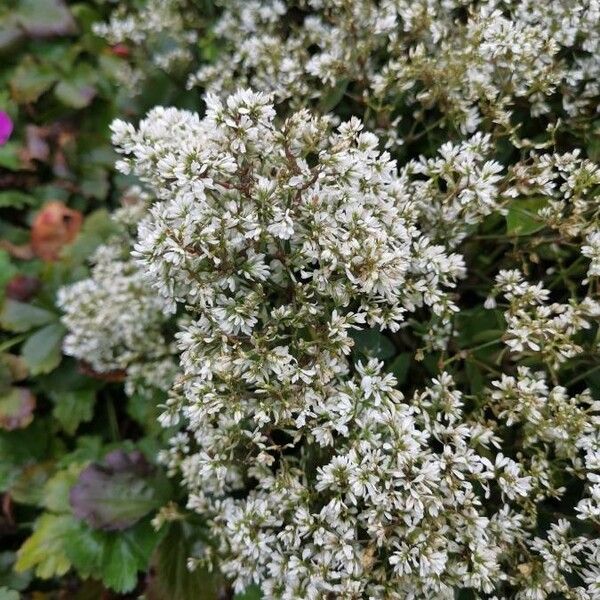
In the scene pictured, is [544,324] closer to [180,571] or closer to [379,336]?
[379,336]

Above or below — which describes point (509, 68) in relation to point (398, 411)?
above

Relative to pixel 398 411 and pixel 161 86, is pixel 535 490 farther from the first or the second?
pixel 161 86

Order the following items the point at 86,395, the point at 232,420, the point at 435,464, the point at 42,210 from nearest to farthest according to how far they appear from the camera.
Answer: the point at 435,464 → the point at 232,420 → the point at 86,395 → the point at 42,210

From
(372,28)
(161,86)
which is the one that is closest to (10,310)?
(161,86)

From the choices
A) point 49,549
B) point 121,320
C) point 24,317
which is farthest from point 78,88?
point 49,549

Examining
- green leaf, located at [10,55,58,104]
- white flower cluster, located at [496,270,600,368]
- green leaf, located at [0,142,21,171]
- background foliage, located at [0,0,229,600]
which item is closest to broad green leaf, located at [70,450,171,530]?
background foliage, located at [0,0,229,600]

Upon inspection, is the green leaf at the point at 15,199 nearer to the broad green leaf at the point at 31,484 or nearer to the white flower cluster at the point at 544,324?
the broad green leaf at the point at 31,484

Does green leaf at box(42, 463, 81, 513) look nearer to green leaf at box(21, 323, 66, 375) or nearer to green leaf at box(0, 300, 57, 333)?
green leaf at box(21, 323, 66, 375)
